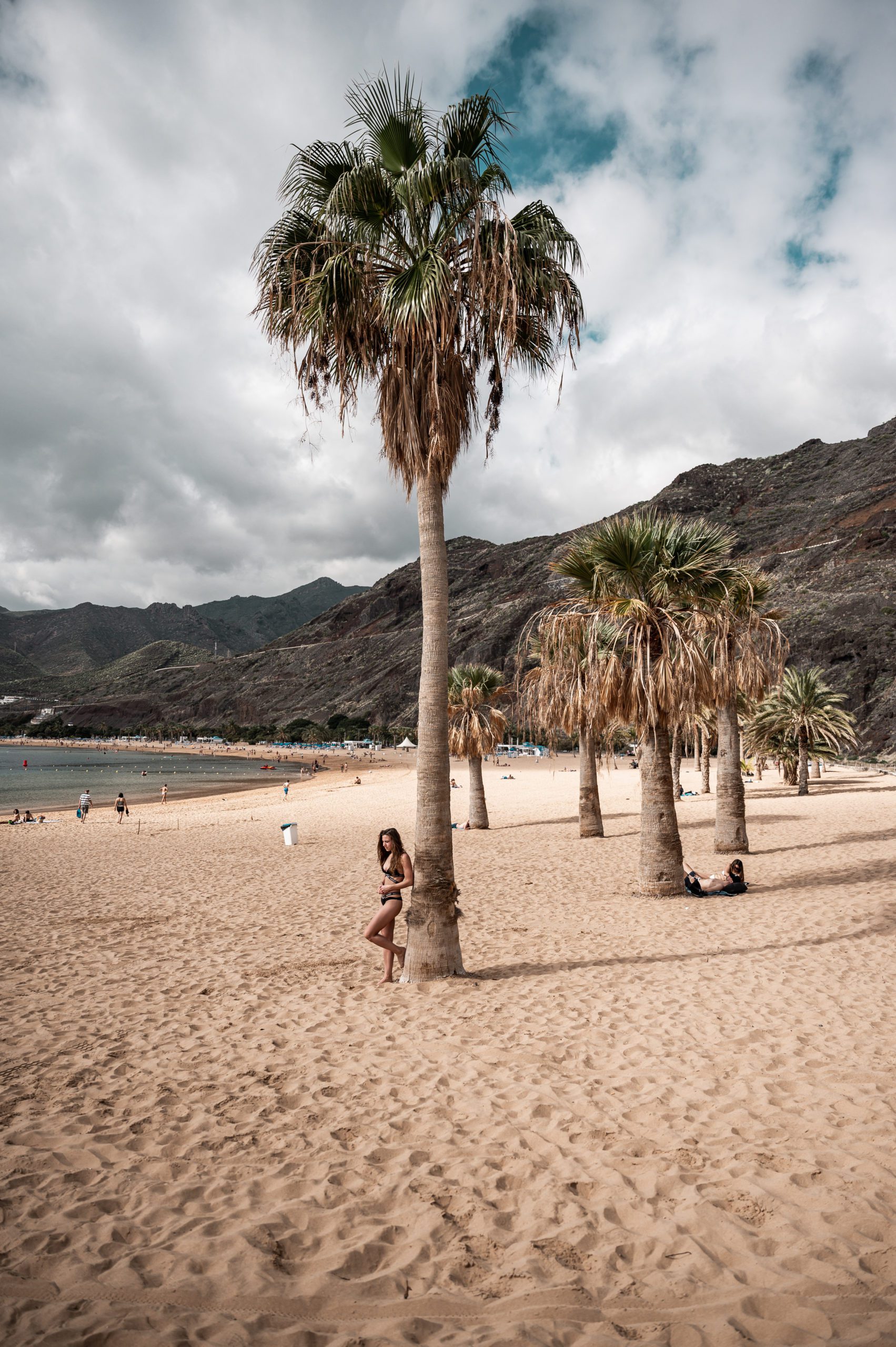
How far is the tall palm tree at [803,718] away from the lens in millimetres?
28359

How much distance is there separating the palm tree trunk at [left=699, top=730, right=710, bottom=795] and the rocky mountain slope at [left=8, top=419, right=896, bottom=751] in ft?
96.8

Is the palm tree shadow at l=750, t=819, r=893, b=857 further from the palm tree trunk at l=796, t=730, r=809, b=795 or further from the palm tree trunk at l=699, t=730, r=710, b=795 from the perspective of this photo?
the palm tree trunk at l=699, t=730, r=710, b=795

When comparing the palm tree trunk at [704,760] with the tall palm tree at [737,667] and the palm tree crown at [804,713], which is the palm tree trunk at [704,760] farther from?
the tall palm tree at [737,667]

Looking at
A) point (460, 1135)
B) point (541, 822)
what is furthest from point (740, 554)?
point (460, 1135)

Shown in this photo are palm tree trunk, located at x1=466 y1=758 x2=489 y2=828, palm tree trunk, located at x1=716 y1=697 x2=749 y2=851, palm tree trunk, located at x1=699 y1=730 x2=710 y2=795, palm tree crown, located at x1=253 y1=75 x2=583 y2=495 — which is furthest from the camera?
palm tree trunk, located at x1=699 y1=730 x2=710 y2=795

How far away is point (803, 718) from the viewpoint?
28.4 m

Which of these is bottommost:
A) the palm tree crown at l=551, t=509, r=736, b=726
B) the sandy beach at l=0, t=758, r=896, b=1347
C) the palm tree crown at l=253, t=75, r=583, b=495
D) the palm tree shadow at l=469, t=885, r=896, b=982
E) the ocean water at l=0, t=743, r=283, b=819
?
the ocean water at l=0, t=743, r=283, b=819

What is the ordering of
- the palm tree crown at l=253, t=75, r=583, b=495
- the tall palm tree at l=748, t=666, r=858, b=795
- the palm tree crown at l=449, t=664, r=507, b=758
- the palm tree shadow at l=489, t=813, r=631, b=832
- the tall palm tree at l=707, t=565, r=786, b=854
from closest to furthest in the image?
the palm tree crown at l=253, t=75, r=583, b=495, the tall palm tree at l=707, t=565, r=786, b=854, the palm tree crown at l=449, t=664, r=507, b=758, the palm tree shadow at l=489, t=813, r=631, b=832, the tall palm tree at l=748, t=666, r=858, b=795

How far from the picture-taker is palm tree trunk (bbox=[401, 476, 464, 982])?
7266mm

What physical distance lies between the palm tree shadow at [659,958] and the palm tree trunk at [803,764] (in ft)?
68.8

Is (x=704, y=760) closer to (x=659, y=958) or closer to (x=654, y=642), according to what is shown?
(x=654, y=642)

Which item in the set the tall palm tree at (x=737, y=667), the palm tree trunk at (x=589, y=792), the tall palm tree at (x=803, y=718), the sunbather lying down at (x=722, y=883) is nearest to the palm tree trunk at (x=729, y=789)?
the tall palm tree at (x=737, y=667)

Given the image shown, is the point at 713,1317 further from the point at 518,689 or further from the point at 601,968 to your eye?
the point at 518,689

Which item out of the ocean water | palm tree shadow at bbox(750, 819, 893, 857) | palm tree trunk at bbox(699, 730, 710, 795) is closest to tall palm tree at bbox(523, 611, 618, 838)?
palm tree shadow at bbox(750, 819, 893, 857)
